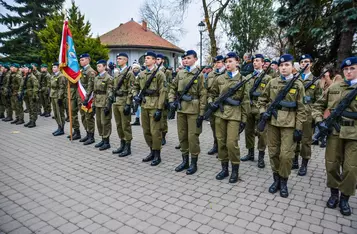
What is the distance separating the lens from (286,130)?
13.4ft

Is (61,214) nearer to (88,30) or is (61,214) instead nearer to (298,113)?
(298,113)

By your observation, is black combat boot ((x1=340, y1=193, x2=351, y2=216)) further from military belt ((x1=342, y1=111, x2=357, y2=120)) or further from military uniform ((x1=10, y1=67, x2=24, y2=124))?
military uniform ((x1=10, y1=67, x2=24, y2=124))

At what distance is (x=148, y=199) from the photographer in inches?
159

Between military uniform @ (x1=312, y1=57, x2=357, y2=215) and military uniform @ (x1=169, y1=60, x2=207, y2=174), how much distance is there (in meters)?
2.04

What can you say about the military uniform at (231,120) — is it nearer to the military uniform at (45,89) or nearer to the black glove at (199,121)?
the black glove at (199,121)

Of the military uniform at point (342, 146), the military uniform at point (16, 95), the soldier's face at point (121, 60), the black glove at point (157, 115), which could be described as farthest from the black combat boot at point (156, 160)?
the military uniform at point (16, 95)

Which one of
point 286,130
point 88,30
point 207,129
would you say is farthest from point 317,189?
point 88,30

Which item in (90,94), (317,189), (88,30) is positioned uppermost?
(88,30)

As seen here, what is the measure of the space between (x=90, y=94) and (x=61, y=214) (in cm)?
401

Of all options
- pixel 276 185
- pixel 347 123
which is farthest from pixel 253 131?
pixel 347 123

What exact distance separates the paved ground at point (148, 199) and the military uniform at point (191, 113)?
1.62 feet

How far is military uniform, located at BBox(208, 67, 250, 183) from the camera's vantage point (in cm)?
460

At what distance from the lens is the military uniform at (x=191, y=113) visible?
5070 millimetres

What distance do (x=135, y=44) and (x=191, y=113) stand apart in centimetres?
2744
